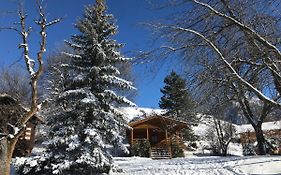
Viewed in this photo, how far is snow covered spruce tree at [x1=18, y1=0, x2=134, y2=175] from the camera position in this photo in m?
15.4

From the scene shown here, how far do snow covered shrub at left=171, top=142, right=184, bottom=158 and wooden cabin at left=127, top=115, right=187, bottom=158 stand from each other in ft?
1.40

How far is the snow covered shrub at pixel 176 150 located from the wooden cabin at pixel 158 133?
427mm

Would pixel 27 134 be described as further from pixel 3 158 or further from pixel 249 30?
pixel 249 30

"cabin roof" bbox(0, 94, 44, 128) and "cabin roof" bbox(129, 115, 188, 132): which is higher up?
"cabin roof" bbox(129, 115, 188, 132)

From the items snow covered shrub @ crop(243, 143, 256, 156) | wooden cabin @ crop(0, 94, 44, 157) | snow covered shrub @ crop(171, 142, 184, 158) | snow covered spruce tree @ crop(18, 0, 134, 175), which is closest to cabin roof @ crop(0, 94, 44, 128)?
wooden cabin @ crop(0, 94, 44, 157)

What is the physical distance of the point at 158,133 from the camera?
36.9 metres

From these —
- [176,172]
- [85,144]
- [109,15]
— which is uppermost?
[109,15]

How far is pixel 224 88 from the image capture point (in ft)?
23.9

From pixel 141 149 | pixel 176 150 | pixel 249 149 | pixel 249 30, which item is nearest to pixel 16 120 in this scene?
pixel 141 149

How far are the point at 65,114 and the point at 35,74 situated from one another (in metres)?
5.47

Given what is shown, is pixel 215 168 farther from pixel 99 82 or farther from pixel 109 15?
pixel 109 15

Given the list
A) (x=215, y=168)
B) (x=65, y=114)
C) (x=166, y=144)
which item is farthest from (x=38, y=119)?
(x=215, y=168)

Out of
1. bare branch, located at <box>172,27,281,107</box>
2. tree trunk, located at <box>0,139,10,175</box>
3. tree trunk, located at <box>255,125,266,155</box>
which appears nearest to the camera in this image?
bare branch, located at <box>172,27,281,107</box>

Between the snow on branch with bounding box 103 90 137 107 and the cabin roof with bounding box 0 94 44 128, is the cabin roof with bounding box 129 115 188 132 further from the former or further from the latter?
the snow on branch with bounding box 103 90 137 107
